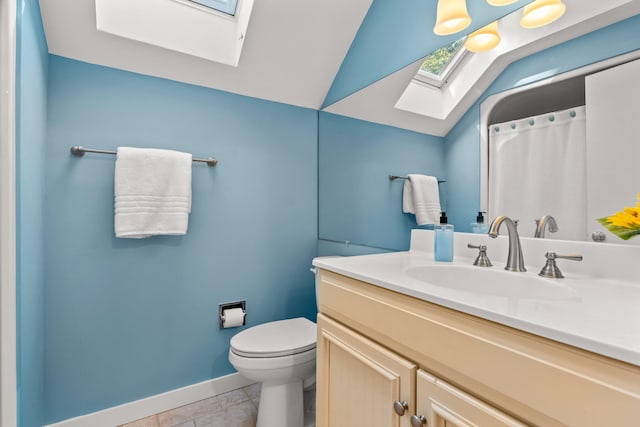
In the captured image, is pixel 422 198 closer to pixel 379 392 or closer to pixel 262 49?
pixel 379 392

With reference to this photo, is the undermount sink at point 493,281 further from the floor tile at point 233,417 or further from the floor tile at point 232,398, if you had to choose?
the floor tile at point 232,398

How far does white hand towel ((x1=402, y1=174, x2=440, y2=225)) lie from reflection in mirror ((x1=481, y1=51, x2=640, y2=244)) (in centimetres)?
21

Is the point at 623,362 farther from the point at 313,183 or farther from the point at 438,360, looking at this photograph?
the point at 313,183

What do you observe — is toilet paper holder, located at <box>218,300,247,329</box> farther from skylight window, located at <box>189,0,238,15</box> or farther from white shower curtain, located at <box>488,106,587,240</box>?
skylight window, located at <box>189,0,238,15</box>

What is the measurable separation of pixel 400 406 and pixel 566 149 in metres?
0.91

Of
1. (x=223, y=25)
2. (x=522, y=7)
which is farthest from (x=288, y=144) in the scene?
(x=522, y=7)

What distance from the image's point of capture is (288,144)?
1.99 metres

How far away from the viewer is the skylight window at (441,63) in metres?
1.29

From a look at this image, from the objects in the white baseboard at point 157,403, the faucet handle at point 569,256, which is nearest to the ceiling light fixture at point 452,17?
the faucet handle at point 569,256

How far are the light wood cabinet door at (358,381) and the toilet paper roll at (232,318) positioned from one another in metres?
0.78

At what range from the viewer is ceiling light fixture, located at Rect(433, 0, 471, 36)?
4.03 feet

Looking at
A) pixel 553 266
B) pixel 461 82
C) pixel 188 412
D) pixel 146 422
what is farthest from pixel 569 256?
pixel 146 422

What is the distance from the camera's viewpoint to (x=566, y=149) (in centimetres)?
97

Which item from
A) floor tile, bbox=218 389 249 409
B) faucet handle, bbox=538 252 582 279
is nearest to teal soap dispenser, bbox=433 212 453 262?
faucet handle, bbox=538 252 582 279
